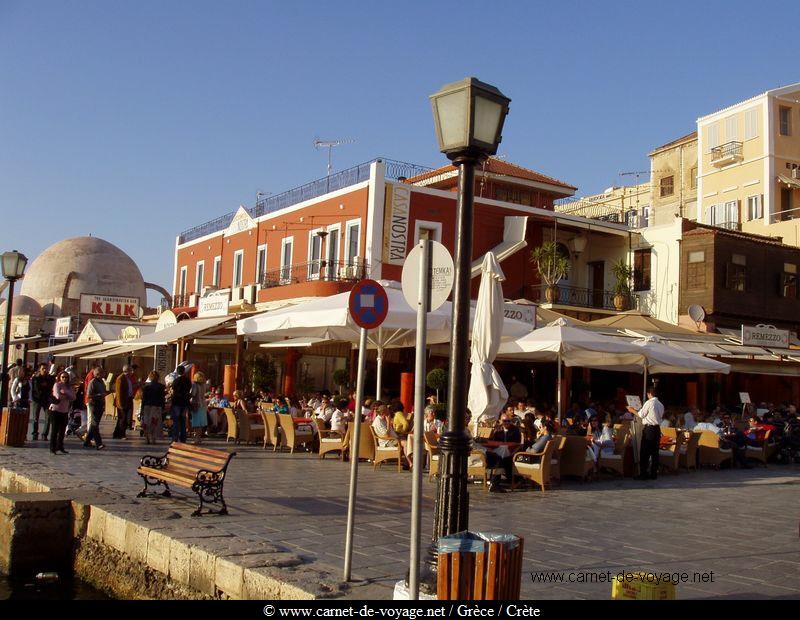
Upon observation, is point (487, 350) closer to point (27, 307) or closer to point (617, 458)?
point (617, 458)

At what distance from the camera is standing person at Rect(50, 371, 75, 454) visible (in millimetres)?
12969

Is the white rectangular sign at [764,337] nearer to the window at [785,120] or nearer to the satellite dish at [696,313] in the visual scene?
the satellite dish at [696,313]

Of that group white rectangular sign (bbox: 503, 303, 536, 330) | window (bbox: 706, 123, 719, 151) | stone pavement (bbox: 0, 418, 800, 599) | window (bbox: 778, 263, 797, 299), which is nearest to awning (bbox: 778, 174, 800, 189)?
window (bbox: 706, 123, 719, 151)

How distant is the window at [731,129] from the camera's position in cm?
3672

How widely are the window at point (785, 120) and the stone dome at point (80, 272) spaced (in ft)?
140

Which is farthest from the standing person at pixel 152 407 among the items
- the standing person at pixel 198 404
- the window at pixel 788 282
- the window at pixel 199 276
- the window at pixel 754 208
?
the window at pixel 754 208

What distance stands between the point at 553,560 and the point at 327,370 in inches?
796

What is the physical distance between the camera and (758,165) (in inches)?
1391

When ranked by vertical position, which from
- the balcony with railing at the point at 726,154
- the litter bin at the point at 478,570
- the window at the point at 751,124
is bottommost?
the litter bin at the point at 478,570

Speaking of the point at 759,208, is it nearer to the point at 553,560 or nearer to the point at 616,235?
the point at 616,235

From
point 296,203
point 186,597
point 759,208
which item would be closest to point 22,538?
point 186,597

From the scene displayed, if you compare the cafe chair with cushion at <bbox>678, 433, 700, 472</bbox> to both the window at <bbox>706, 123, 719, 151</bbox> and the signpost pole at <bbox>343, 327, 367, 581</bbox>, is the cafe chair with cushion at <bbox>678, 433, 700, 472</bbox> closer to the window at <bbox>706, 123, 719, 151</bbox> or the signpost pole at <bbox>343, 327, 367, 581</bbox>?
the signpost pole at <bbox>343, 327, 367, 581</bbox>

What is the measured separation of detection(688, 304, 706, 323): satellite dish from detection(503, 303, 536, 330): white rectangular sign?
1488 cm

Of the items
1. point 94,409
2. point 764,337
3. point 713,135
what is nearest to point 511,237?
point 764,337
